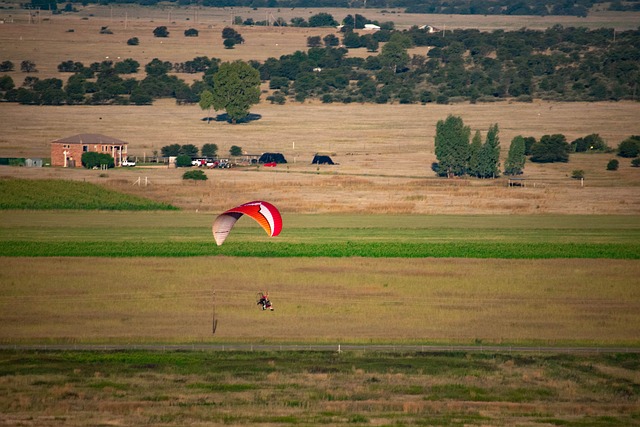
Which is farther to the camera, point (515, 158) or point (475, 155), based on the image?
point (475, 155)

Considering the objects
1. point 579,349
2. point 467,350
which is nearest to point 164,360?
point 467,350

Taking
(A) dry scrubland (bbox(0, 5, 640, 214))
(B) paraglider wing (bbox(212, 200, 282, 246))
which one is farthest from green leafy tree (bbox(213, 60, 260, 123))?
(B) paraglider wing (bbox(212, 200, 282, 246))

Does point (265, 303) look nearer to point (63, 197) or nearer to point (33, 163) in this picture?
point (63, 197)

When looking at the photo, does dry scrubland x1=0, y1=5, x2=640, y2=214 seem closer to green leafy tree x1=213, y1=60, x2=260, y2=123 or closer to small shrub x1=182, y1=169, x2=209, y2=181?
small shrub x1=182, y1=169, x2=209, y2=181

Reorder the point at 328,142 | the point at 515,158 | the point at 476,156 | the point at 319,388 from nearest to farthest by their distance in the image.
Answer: the point at 319,388 < the point at 515,158 < the point at 476,156 < the point at 328,142

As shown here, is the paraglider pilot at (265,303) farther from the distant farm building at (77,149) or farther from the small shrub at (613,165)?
the small shrub at (613,165)

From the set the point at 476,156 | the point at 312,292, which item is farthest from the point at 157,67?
the point at 312,292

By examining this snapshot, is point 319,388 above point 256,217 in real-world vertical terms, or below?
below
